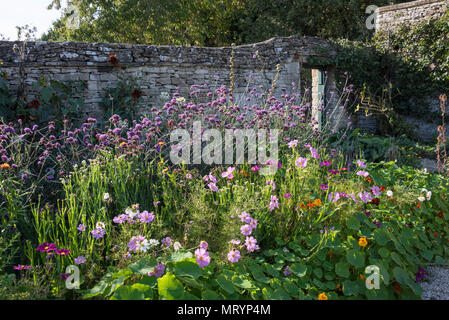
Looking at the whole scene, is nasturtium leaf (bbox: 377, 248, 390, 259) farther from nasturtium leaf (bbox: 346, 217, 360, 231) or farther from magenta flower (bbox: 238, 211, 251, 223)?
magenta flower (bbox: 238, 211, 251, 223)

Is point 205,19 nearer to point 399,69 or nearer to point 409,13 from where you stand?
point 409,13

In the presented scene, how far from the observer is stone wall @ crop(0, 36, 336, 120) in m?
5.49

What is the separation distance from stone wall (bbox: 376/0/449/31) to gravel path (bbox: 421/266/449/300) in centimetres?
876

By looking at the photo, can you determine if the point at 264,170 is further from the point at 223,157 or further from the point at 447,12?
the point at 447,12

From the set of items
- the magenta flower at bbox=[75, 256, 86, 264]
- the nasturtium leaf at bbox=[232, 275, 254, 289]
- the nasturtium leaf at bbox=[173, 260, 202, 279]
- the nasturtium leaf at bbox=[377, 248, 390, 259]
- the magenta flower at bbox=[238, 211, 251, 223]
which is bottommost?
the nasturtium leaf at bbox=[232, 275, 254, 289]

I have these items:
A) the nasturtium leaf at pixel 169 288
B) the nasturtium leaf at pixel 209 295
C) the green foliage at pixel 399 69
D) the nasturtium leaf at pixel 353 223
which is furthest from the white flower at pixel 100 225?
the green foliage at pixel 399 69

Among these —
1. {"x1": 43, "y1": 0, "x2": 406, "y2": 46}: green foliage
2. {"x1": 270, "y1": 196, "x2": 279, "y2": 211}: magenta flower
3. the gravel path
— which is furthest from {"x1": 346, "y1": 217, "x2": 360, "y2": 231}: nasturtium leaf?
{"x1": 43, "y1": 0, "x2": 406, "y2": 46}: green foliage

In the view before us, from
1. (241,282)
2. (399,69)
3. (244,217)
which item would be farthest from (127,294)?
(399,69)

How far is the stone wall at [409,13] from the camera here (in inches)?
359

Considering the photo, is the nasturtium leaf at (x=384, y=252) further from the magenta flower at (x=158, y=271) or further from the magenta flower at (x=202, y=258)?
the magenta flower at (x=158, y=271)

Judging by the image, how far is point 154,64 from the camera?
21.4 feet

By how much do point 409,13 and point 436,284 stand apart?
9.36 metres

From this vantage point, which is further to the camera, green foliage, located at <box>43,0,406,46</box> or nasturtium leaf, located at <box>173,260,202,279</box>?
green foliage, located at <box>43,0,406,46</box>
